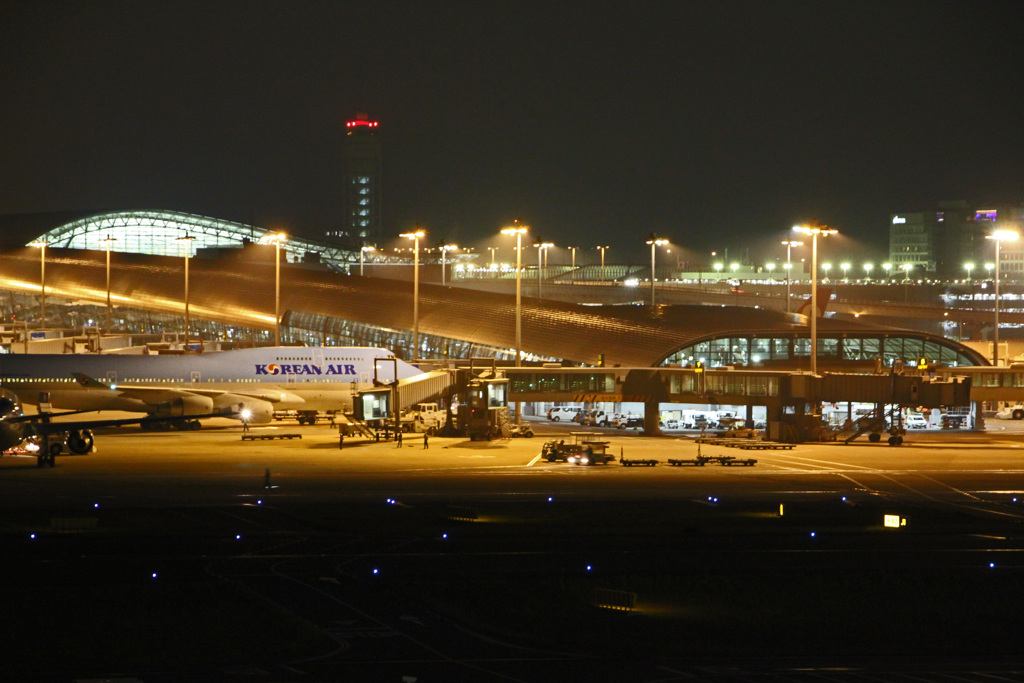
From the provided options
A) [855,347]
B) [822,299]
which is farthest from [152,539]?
[822,299]

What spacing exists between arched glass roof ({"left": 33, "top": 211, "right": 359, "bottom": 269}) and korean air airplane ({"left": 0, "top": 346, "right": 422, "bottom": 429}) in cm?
9130

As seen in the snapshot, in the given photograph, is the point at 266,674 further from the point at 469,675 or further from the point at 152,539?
the point at 152,539

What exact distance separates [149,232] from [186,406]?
120344 millimetres

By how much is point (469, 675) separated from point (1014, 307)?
205916 millimetres

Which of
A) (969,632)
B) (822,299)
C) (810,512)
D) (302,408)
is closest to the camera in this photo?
(969,632)

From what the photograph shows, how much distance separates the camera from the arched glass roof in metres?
166


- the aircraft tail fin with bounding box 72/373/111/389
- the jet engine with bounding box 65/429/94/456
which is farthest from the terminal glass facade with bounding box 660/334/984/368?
the jet engine with bounding box 65/429/94/456

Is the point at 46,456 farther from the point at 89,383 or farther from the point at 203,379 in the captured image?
→ the point at 203,379

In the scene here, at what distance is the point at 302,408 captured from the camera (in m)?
71.3

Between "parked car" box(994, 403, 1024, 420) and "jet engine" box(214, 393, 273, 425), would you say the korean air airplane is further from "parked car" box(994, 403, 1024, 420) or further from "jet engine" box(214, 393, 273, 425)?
"parked car" box(994, 403, 1024, 420)

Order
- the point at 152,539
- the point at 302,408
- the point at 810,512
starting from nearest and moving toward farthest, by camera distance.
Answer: the point at 152,539 → the point at 810,512 → the point at 302,408

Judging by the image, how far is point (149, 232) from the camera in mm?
175875

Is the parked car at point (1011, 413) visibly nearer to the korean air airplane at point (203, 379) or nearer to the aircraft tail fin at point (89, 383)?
the korean air airplane at point (203, 379)

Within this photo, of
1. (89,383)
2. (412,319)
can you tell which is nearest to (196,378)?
(89,383)
